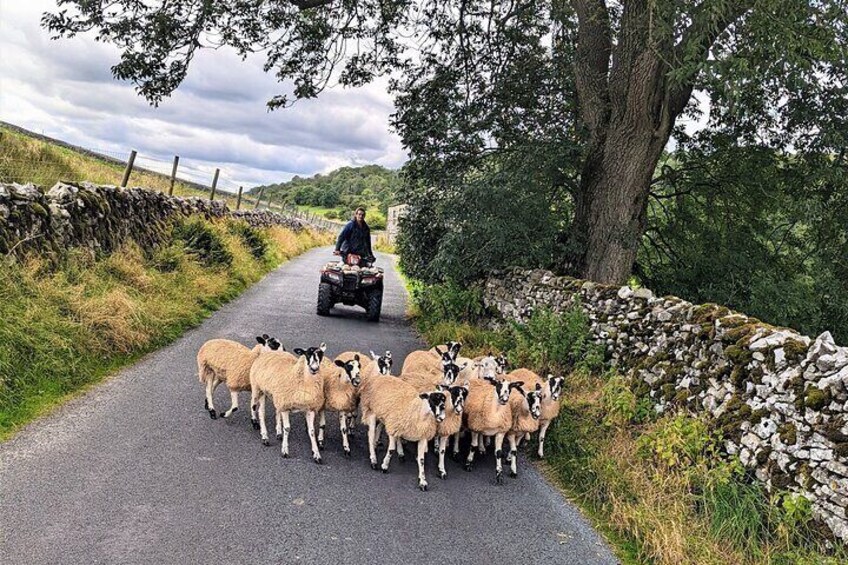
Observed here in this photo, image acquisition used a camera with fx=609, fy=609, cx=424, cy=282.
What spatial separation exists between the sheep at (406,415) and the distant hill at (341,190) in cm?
8689

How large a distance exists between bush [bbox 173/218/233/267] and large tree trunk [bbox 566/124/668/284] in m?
9.67

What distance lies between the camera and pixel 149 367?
9.00 m

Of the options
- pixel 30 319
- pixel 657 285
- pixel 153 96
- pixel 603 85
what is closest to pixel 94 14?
pixel 153 96

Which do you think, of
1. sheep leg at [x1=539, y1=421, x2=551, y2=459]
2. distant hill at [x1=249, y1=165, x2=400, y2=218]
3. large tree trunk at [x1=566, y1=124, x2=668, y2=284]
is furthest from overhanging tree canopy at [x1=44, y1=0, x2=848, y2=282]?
distant hill at [x1=249, y1=165, x2=400, y2=218]

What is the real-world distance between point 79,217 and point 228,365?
20.9 ft

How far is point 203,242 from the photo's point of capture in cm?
1684

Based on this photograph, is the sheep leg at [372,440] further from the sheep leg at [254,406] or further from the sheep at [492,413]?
the sheep leg at [254,406]

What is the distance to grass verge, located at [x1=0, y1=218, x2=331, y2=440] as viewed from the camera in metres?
7.24

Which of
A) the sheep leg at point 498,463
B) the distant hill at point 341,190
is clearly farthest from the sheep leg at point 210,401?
the distant hill at point 341,190

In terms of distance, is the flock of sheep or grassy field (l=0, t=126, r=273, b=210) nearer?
the flock of sheep

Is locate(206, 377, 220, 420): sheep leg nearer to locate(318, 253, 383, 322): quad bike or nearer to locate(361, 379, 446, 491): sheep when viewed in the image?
locate(361, 379, 446, 491): sheep

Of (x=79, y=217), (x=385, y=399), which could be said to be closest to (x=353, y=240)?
(x=79, y=217)

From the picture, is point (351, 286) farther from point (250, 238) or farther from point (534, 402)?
point (250, 238)

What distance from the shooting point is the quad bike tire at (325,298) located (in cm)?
1500
